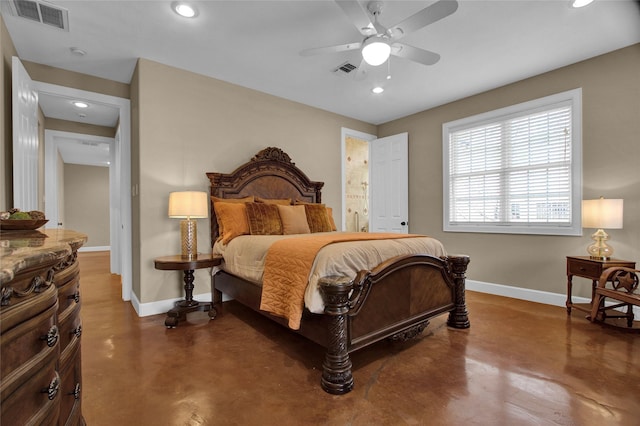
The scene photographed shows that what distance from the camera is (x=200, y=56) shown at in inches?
128

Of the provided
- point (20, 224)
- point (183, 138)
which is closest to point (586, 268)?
point (20, 224)

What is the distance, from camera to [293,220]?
3.64 m

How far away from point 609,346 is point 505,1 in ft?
9.42

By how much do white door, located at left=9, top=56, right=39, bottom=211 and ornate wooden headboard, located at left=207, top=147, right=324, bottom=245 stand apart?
5.39 feet

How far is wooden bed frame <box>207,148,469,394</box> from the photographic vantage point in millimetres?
1834

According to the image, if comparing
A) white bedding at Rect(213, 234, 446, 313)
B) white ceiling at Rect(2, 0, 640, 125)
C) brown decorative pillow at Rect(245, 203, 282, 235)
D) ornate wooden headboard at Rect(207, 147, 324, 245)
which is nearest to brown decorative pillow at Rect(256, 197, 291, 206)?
ornate wooden headboard at Rect(207, 147, 324, 245)

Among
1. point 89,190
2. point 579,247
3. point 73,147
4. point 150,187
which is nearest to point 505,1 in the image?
point 579,247

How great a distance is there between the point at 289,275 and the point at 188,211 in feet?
5.02

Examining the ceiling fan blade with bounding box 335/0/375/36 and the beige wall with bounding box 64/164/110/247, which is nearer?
the ceiling fan blade with bounding box 335/0/375/36

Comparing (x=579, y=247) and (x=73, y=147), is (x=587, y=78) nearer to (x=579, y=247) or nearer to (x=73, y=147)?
(x=579, y=247)

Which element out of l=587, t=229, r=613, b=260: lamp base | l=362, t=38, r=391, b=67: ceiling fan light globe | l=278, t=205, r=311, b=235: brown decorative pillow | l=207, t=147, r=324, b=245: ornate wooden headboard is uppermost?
l=362, t=38, r=391, b=67: ceiling fan light globe

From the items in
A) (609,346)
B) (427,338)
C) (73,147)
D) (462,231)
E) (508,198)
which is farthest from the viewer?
(73,147)

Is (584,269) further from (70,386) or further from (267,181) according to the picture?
(70,386)

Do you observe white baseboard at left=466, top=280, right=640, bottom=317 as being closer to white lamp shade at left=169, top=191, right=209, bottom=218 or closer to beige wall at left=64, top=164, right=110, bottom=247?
white lamp shade at left=169, top=191, right=209, bottom=218
